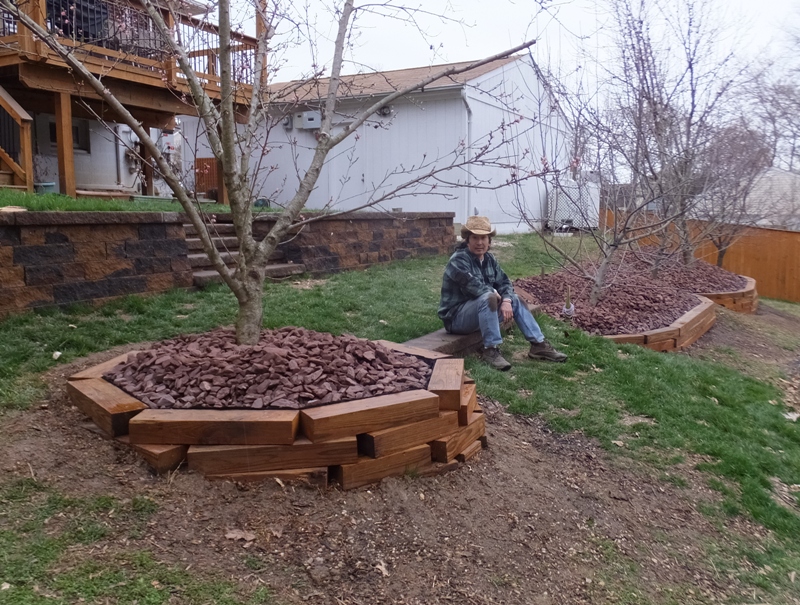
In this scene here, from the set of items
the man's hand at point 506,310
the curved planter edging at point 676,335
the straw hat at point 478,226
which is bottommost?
the curved planter edging at point 676,335

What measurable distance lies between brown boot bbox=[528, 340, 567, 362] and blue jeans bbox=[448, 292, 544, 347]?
6 centimetres

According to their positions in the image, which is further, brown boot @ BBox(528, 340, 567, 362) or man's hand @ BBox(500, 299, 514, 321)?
brown boot @ BBox(528, 340, 567, 362)

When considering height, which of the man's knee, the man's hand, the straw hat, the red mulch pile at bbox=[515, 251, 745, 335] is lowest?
the red mulch pile at bbox=[515, 251, 745, 335]

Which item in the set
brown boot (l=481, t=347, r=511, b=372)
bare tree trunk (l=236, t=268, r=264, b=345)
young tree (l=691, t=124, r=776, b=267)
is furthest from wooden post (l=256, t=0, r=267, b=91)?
young tree (l=691, t=124, r=776, b=267)

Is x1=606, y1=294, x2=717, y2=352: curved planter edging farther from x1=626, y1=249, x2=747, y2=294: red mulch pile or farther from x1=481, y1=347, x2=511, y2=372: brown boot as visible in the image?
x1=481, y1=347, x2=511, y2=372: brown boot

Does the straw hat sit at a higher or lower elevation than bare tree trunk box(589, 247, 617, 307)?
higher

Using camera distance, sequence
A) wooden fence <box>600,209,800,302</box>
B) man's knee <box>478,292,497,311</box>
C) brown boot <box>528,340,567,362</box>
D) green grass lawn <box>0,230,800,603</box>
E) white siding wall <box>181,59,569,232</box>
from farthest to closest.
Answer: wooden fence <box>600,209,800,302</box> < white siding wall <box>181,59,569,232</box> < brown boot <box>528,340,567,362</box> < man's knee <box>478,292,497,311</box> < green grass lawn <box>0,230,800,603</box>

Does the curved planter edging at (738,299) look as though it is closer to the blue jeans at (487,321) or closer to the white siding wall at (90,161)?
the blue jeans at (487,321)

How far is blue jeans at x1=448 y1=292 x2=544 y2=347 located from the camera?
496cm

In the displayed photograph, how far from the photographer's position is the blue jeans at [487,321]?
16.3 feet

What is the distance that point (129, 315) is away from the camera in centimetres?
517

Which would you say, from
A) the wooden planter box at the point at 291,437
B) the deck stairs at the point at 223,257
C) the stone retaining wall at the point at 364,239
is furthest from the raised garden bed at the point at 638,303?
the wooden planter box at the point at 291,437

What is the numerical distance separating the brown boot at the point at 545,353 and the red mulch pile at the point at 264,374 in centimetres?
189

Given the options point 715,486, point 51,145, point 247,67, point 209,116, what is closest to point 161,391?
point 209,116
